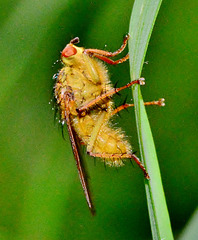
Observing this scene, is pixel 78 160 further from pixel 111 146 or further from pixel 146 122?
pixel 146 122

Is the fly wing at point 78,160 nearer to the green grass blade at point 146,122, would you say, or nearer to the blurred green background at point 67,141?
the blurred green background at point 67,141

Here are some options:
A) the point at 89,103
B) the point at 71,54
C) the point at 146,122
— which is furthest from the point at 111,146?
the point at 146,122

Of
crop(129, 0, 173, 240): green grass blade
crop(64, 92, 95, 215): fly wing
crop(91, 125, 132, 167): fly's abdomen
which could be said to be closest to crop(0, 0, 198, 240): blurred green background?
crop(91, 125, 132, 167): fly's abdomen

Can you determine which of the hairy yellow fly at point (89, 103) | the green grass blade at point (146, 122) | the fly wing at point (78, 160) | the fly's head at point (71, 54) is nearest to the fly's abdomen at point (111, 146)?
the hairy yellow fly at point (89, 103)

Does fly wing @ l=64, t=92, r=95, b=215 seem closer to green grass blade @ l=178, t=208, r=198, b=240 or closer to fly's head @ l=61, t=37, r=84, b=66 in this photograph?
fly's head @ l=61, t=37, r=84, b=66

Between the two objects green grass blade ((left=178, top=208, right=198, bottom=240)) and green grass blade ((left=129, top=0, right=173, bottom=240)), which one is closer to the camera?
green grass blade ((left=129, top=0, right=173, bottom=240))

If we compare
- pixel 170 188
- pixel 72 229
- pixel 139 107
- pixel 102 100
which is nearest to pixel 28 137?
pixel 72 229
